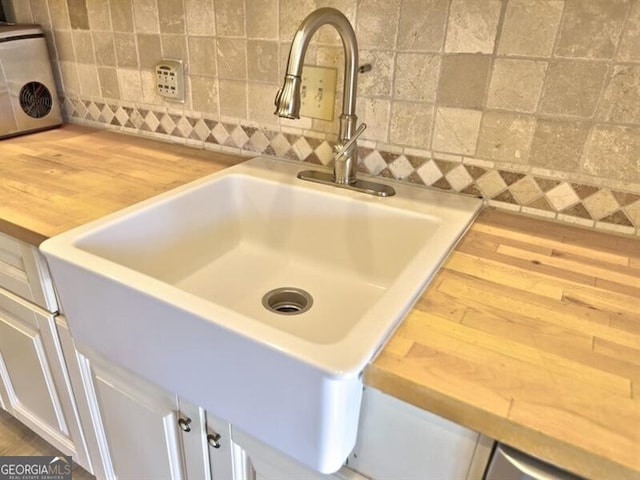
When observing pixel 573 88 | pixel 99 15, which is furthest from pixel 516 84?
pixel 99 15

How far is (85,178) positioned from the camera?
969mm

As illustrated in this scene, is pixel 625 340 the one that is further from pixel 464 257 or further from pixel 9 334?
pixel 9 334

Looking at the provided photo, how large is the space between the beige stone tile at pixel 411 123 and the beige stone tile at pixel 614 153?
277mm

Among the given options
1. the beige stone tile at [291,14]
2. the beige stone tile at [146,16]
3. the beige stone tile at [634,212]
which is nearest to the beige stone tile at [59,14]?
the beige stone tile at [146,16]

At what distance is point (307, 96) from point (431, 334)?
25.2 inches

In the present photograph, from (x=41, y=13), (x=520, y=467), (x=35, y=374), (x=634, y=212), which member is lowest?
(x=35, y=374)

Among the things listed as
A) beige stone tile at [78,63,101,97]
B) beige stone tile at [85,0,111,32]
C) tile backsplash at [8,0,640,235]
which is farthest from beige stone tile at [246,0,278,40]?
beige stone tile at [78,63,101,97]

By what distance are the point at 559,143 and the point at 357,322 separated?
502 millimetres

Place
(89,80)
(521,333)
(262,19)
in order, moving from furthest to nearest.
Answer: (89,80), (262,19), (521,333)

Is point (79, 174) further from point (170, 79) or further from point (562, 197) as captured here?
point (562, 197)

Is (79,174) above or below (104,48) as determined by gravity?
below

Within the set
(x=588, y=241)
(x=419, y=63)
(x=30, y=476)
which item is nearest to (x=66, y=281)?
(x=419, y=63)

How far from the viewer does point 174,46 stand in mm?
1114

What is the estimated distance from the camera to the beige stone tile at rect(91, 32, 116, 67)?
4.00ft
